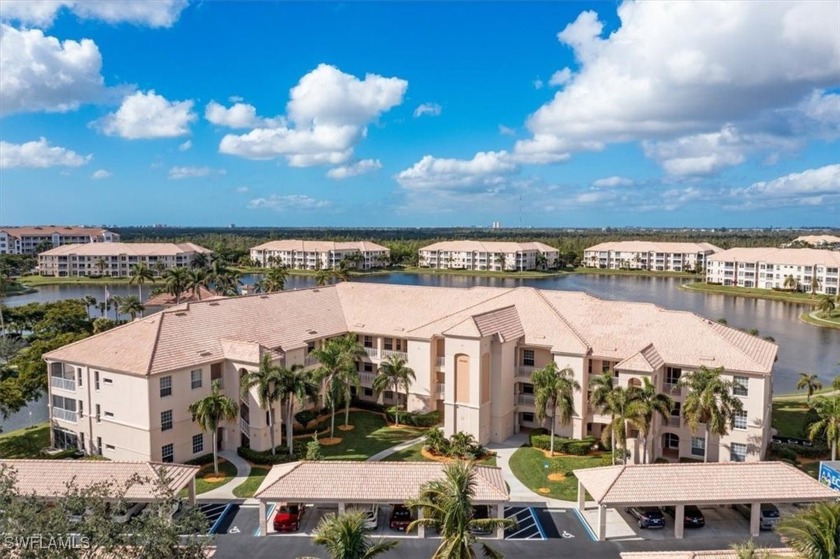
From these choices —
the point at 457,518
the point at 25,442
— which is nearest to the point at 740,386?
the point at 457,518

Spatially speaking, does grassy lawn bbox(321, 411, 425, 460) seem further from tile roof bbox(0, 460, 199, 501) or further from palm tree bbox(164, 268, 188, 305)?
palm tree bbox(164, 268, 188, 305)

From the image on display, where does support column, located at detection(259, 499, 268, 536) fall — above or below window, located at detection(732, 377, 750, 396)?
below

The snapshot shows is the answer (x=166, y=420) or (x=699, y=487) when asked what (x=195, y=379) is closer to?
(x=166, y=420)

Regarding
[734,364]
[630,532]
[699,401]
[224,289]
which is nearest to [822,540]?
[630,532]

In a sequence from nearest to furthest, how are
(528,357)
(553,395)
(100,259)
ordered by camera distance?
(553,395) → (528,357) → (100,259)

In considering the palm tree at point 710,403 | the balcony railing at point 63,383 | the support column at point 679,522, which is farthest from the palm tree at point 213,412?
the palm tree at point 710,403

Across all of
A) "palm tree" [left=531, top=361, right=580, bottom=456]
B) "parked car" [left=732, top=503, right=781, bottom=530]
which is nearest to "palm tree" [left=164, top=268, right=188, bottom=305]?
"palm tree" [left=531, top=361, right=580, bottom=456]

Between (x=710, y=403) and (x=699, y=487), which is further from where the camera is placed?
(x=710, y=403)
